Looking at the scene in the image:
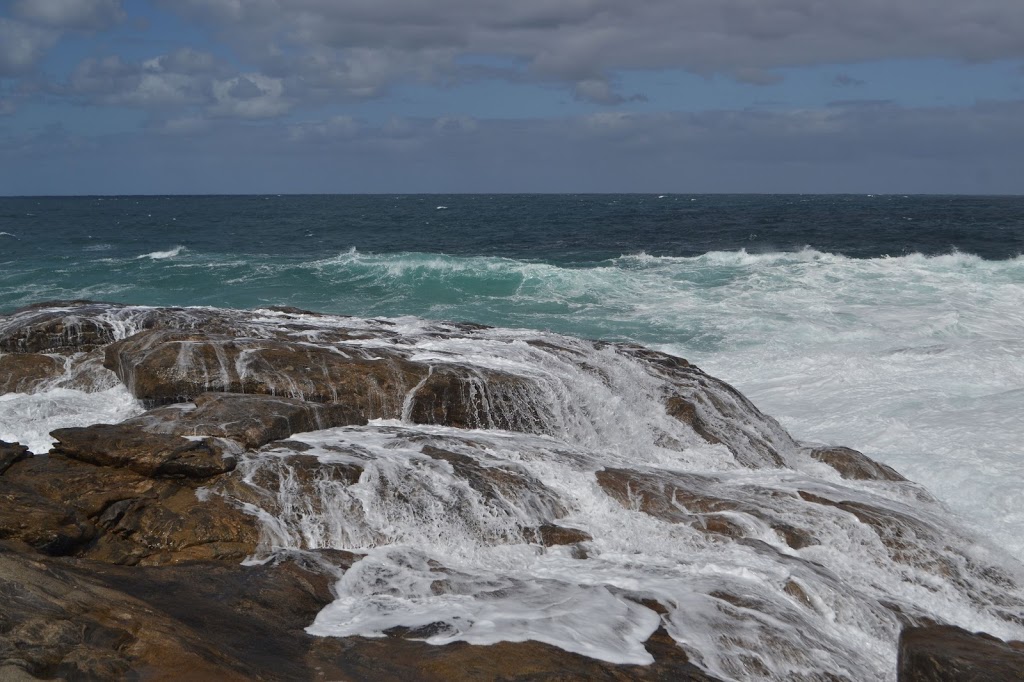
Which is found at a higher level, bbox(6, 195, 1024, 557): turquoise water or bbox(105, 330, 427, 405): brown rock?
bbox(105, 330, 427, 405): brown rock

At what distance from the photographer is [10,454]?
9.02 metres

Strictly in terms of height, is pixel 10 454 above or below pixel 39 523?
above

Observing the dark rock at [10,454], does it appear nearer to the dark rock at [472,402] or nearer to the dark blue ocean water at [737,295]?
the dark blue ocean water at [737,295]

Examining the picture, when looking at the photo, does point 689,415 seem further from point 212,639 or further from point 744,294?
point 744,294

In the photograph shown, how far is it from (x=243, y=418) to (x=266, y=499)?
5.01 feet

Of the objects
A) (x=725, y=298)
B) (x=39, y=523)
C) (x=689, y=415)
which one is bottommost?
(x=725, y=298)

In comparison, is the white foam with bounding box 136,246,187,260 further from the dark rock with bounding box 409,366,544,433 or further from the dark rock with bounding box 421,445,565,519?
the dark rock with bounding box 421,445,565,519

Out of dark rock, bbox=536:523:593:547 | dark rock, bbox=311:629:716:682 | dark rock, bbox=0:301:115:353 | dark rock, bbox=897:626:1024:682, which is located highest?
dark rock, bbox=0:301:115:353

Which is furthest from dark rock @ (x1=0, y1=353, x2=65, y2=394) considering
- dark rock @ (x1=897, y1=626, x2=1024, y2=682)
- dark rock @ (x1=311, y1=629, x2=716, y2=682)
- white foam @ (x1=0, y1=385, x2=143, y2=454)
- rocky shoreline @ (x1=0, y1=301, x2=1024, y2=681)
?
dark rock @ (x1=897, y1=626, x2=1024, y2=682)

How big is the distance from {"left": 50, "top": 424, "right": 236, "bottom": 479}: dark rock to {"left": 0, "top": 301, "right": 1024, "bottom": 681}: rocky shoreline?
0.07 ft

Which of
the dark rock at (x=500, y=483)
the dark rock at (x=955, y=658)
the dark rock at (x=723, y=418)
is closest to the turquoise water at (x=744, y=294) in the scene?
the dark rock at (x=723, y=418)

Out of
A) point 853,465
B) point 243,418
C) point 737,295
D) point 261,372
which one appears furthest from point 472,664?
point 737,295

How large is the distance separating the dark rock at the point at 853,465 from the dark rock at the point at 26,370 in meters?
10.5

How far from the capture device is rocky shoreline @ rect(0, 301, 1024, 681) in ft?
18.2
